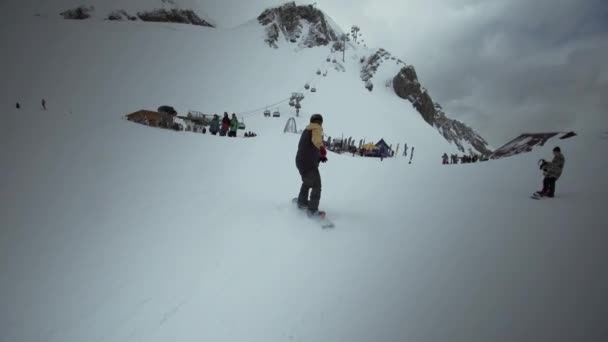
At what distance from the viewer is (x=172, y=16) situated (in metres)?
72.6

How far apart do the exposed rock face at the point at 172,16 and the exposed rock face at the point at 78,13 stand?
11.5 m

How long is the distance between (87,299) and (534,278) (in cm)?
485

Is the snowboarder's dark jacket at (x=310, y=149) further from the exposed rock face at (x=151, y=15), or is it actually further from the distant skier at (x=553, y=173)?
the exposed rock face at (x=151, y=15)

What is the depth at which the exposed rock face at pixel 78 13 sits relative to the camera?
2103 inches

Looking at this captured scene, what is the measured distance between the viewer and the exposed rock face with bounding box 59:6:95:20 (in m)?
53.4

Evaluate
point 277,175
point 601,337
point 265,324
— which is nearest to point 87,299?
point 265,324

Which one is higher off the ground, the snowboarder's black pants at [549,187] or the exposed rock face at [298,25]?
the exposed rock face at [298,25]

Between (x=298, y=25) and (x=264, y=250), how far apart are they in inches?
2616

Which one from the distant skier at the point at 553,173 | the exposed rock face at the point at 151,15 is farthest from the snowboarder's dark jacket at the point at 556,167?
the exposed rock face at the point at 151,15

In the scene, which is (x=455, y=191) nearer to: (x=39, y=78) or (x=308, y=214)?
(x=308, y=214)

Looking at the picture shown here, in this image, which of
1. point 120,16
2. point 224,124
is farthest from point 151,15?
point 224,124

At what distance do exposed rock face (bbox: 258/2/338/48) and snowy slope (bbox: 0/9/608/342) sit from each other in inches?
2050

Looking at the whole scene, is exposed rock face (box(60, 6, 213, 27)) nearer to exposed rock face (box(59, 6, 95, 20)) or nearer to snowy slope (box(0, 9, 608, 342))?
exposed rock face (box(59, 6, 95, 20))

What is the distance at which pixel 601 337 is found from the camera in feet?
6.63
